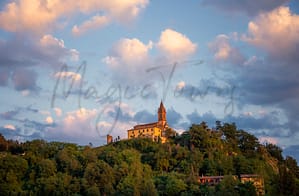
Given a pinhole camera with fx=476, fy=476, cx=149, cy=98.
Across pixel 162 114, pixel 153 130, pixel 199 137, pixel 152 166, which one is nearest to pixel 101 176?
pixel 152 166

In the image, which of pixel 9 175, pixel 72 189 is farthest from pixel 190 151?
pixel 9 175

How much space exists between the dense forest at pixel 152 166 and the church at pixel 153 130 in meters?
2.63

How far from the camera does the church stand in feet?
293

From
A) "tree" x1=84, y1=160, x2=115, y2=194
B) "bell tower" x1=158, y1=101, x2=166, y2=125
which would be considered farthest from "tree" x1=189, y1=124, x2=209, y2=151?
"tree" x1=84, y1=160, x2=115, y2=194

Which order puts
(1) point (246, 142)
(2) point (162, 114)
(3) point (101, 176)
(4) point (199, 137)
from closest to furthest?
(3) point (101, 176), (4) point (199, 137), (1) point (246, 142), (2) point (162, 114)

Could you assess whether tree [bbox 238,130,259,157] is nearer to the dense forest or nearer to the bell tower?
the dense forest

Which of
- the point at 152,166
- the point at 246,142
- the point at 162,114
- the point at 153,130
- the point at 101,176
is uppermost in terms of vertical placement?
the point at 162,114

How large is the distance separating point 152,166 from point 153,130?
17683 millimetres

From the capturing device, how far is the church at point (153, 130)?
89.2m

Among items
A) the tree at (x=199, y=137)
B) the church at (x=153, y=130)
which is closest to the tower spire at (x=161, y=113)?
the church at (x=153, y=130)

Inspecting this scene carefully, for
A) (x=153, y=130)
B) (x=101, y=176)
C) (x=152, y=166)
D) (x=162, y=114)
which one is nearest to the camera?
(x=101, y=176)

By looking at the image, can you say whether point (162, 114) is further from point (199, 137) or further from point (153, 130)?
point (199, 137)

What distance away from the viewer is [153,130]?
90.8m

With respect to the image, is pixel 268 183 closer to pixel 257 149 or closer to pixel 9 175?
pixel 257 149
